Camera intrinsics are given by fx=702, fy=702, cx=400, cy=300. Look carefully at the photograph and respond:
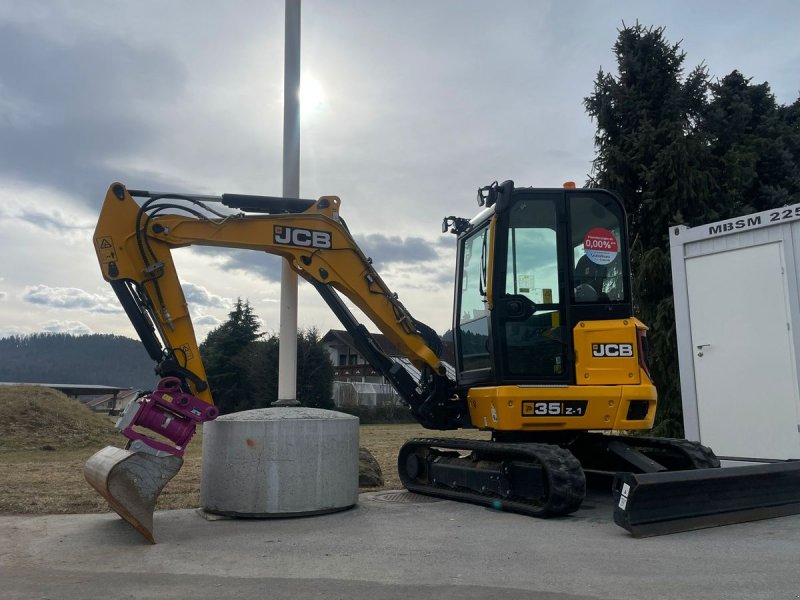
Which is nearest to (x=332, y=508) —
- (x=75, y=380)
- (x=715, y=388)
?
(x=715, y=388)

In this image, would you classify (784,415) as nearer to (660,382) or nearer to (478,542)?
(478,542)

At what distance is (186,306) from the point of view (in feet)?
21.9

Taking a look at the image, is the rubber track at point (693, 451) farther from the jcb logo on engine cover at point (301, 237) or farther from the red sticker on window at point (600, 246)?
the jcb logo on engine cover at point (301, 237)

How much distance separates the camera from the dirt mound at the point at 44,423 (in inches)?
633

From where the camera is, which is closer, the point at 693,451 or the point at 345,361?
the point at 693,451

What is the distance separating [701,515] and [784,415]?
7.81 feet

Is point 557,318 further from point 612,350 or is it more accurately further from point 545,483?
point 545,483

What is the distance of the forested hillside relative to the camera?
159 meters

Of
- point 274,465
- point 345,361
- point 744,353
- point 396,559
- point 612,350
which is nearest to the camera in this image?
point 396,559

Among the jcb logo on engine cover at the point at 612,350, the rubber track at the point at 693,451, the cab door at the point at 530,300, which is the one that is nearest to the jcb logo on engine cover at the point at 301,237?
the cab door at the point at 530,300

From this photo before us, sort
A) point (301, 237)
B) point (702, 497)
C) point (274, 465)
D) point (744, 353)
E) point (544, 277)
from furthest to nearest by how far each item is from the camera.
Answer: point (744, 353)
point (301, 237)
point (544, 277)
point (274, 465)
point (702, 497)

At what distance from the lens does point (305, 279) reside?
7.23 metres

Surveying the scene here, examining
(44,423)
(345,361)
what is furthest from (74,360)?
(44,423)

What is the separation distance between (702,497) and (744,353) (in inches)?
105
